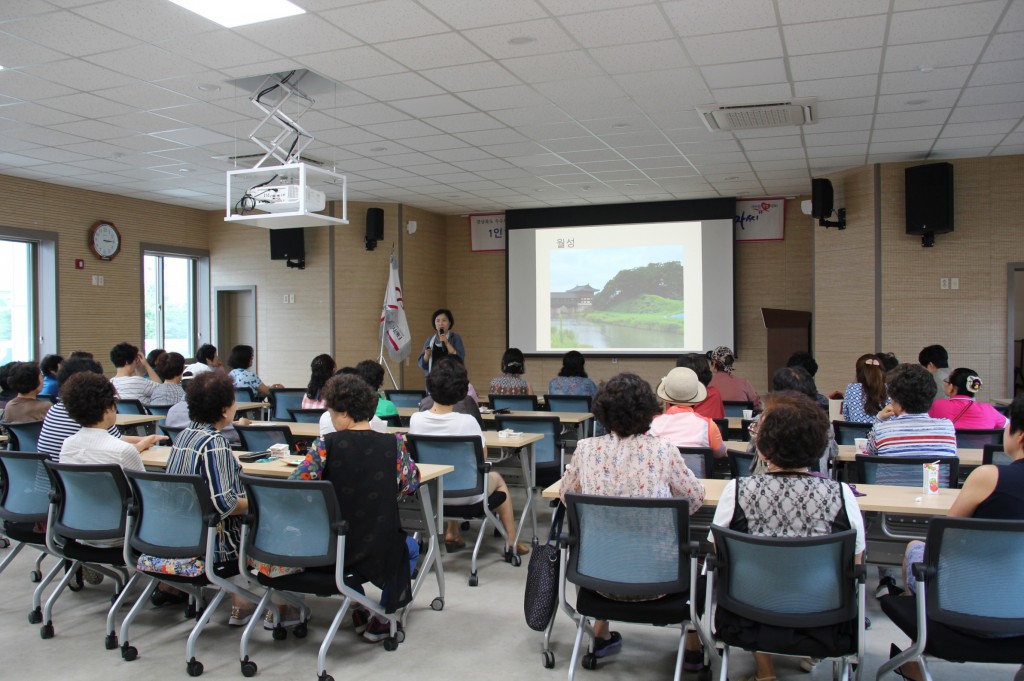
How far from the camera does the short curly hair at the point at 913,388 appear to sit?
3.84m

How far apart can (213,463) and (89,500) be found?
0.67 meters

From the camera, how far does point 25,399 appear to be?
5.29 meters

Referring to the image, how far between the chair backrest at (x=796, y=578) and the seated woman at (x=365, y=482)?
4.44 ft

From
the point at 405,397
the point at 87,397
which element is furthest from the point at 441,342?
the point at 87,397

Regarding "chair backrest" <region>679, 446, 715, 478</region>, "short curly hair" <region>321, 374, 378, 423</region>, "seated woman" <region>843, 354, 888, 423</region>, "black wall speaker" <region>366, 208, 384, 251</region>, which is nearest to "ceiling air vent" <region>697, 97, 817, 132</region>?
"seated woman" <region>843, 354, 888, 423</region>

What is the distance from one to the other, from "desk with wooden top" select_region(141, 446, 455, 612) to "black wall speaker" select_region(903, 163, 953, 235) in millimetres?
6786

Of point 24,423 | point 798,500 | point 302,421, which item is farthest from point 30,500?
point 798,500

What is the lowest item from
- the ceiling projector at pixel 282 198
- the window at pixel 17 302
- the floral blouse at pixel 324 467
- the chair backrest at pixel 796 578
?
the chair backrest at pixel 796 578

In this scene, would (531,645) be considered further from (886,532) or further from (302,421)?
(302,421)

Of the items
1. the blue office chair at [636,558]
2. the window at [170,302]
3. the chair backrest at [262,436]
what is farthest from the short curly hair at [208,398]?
the window at [170,302]

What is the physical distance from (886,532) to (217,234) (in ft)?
36.5

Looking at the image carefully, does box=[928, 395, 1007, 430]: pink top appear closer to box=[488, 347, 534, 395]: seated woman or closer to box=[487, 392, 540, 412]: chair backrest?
box=[487, 392, 540, 412]: chair backrest

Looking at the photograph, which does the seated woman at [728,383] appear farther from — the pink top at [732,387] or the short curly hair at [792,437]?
the short curly hair at [792,437]

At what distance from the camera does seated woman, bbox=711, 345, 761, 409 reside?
6242mm
